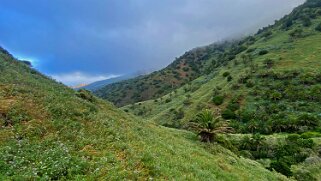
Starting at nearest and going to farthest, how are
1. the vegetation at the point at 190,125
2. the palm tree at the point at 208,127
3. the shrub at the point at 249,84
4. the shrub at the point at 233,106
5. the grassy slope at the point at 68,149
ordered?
the grassy slope at the point at 68,149 < the vegetation at the point at 190,125 < the palm tree at the point at 208,127 < the shrub at the point at 233,106 < the shrub at the point at 249,84

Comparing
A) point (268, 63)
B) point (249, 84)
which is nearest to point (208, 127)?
point (249, 84)

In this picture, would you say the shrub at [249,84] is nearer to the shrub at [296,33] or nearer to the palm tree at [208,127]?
the shrub at [296,33]

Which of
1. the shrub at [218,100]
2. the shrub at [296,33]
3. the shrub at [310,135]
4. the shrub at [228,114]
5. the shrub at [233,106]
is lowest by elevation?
the shrub at [310,135]

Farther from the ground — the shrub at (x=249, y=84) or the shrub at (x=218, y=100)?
the shrub at (x=249, y=84)

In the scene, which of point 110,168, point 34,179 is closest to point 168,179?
point 110,168

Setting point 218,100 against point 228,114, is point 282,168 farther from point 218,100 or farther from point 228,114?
point 218,100

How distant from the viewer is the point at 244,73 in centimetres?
10294

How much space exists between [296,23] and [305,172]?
117085 millimetres

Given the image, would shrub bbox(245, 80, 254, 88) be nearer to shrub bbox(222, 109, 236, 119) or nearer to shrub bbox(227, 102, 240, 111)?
shrub bbox(227, 102, 240, 111)

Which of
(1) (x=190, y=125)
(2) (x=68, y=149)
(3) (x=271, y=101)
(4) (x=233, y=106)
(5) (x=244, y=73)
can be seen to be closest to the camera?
(2) (x=68, y=149)

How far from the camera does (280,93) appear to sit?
85375 mm

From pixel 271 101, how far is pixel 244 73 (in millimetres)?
20117

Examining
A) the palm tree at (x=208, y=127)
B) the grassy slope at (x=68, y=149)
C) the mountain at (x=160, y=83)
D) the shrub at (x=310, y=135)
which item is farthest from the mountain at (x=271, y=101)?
the mountain at (x=160, y=83)

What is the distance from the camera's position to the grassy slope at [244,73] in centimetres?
9281
